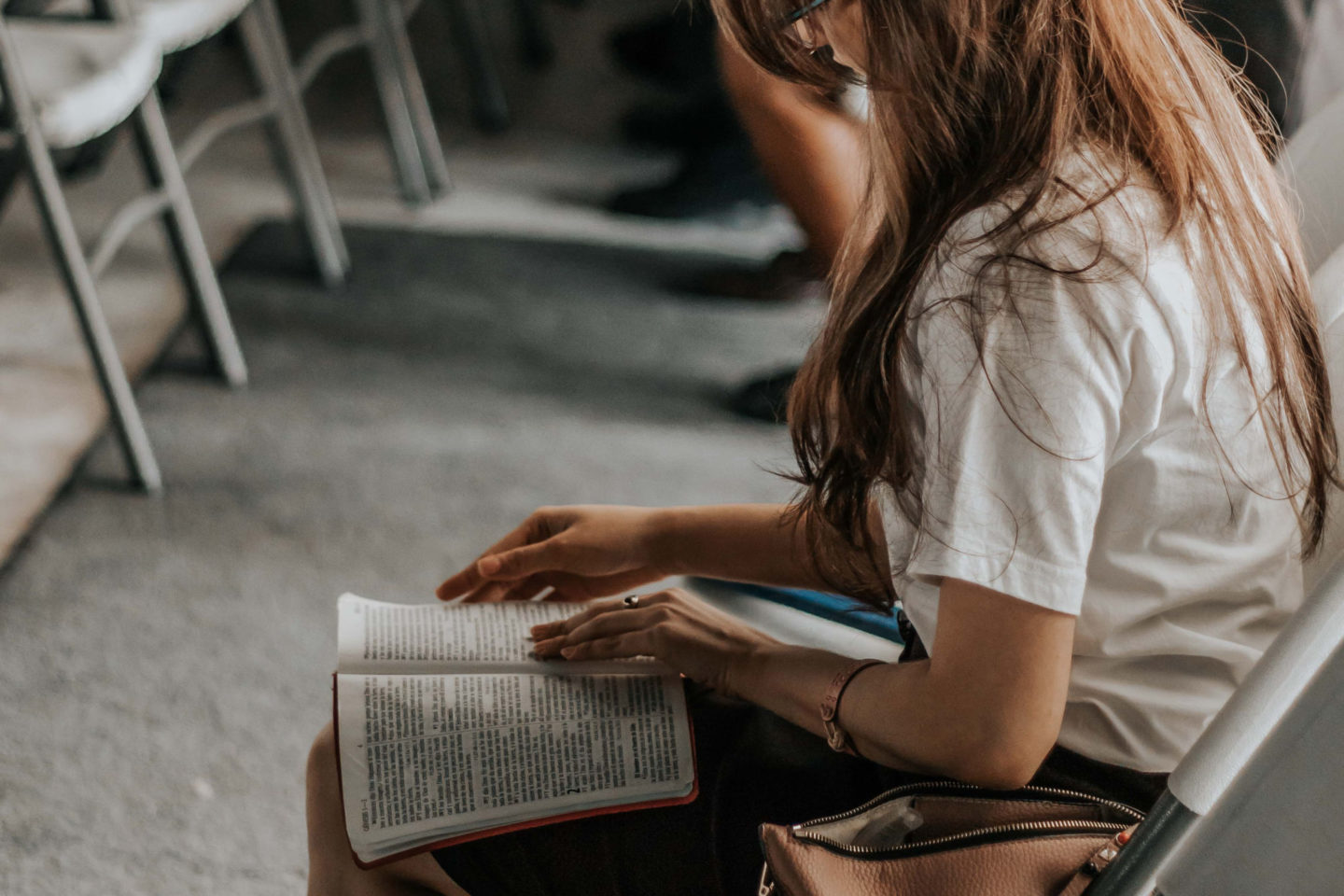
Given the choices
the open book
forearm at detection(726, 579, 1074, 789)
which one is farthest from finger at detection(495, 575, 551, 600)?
forearm at detection(726, 579, 1074, 789)

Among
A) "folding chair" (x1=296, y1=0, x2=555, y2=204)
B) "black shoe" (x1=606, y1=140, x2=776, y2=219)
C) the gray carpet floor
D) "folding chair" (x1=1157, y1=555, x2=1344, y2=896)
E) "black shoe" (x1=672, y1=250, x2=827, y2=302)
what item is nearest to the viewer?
"folding chair" (x1=1157, y1=555, x2=1344, y2=896)

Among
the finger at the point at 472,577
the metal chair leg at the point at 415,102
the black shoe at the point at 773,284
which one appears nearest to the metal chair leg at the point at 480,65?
the metal chair leg at the point at 415,102

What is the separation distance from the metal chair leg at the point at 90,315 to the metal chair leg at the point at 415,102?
93 cm

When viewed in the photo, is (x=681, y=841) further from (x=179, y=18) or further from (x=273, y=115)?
(x=273, y=115)

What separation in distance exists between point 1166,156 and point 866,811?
36 cm

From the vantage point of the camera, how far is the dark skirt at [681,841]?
0.71 metres

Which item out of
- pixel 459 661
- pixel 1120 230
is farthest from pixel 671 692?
pixel 1120 230

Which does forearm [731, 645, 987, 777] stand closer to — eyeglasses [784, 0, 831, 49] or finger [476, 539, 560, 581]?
finger [476, 539, 560, 581]

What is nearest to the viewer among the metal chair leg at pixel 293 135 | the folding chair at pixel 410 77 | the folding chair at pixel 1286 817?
the folding chair at pixel 1286 817

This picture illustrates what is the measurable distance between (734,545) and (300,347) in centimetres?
138

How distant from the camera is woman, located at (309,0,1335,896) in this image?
0.56 meters

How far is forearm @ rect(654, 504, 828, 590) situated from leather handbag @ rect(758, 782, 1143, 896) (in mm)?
265

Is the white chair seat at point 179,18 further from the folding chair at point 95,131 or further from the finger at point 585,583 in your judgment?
the finger at point 585,583

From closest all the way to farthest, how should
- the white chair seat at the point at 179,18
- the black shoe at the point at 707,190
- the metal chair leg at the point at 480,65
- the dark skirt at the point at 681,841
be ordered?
1. the dark skirt at the point at 681,841
2. the white chair seat at the point at 179,18
3. the black shoe at the point at 707,190
4. the metal chair leg at the point at 480,65
